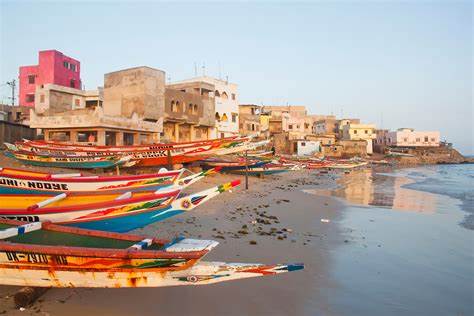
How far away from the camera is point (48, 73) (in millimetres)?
42750

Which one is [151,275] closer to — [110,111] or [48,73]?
[110,111]

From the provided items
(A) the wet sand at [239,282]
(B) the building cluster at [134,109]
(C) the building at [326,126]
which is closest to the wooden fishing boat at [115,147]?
(B) the building cluster at [134,109]

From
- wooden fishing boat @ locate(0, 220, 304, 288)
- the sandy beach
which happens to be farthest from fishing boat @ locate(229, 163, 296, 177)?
wooden fishing boat @ locate(0, 220, 304, 288)

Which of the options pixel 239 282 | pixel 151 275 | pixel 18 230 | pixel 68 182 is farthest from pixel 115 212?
pixel 68 182

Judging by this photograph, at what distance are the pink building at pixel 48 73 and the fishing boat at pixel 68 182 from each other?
38666 millimetres

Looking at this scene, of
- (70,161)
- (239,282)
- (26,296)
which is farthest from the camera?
(70,161)

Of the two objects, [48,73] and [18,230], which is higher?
[48,73]

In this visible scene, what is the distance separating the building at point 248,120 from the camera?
5603cm

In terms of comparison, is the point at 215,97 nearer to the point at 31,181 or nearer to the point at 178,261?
the point at 31,181

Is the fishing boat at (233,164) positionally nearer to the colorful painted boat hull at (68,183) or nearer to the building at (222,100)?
the building at (222,100)

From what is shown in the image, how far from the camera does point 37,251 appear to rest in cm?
442

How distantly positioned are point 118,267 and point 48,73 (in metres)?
45.7

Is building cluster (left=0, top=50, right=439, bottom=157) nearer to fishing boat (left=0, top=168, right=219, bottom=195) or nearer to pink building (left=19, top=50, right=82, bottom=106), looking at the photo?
pink building (left=19, top=50, right=82, bottom=106)

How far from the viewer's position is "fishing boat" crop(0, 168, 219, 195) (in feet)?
30.0
